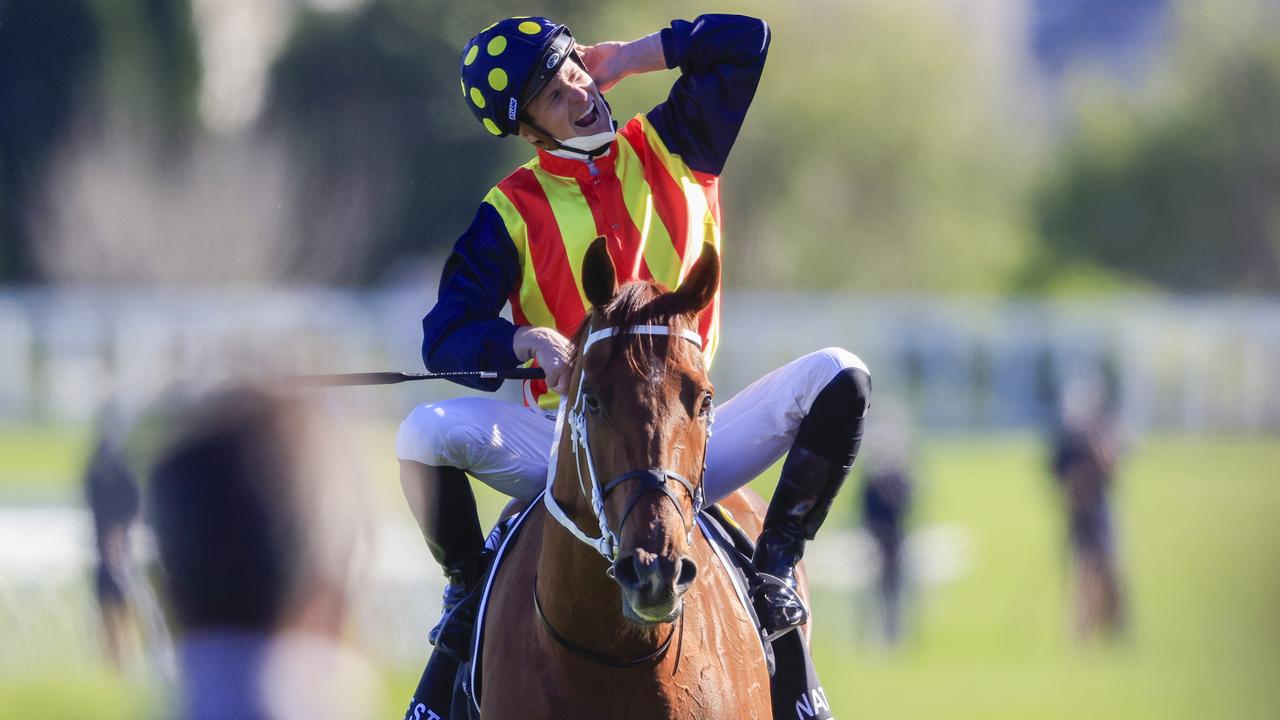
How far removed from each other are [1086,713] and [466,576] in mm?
8993

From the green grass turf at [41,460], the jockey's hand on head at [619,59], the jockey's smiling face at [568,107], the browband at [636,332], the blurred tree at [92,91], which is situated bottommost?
the green grass turf at [41,460]

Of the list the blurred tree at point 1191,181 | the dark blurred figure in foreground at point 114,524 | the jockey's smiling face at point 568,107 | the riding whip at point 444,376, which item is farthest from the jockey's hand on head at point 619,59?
the blurred tree at point 1191,181

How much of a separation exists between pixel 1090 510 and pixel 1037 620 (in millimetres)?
1604

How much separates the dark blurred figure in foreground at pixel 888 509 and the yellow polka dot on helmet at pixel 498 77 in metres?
11.5

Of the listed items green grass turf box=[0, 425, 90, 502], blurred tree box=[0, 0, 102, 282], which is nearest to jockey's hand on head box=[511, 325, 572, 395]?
green grass turf box=[0, 425, 90, 502]

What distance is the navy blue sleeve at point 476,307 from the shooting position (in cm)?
379

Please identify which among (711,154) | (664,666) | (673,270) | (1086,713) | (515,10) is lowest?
(1086,713)

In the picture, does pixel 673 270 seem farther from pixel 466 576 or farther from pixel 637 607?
pixel 637 607

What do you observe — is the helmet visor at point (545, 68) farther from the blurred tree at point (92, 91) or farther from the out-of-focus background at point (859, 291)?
the blurred tree at point (92, 91)

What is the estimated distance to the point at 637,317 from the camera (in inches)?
129

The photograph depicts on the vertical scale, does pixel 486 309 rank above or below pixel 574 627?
above

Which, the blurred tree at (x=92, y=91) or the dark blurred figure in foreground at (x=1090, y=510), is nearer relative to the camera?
the dark blurred figure in foreground at (x=1090, y=510)

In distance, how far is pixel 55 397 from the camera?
2947 centimetres

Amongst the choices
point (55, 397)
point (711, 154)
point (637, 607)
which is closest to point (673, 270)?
point (711, 154)
